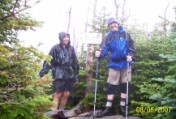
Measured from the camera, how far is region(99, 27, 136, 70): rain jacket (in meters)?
7.18

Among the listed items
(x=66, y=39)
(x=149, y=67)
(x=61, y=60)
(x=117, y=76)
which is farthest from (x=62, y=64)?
(x=149, y=67)

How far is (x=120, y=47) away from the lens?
23.6 feet

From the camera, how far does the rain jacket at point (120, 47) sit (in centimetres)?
718

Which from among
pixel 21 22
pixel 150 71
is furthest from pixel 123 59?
pixel 21 22

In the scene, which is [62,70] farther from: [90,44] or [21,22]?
[21,22]
